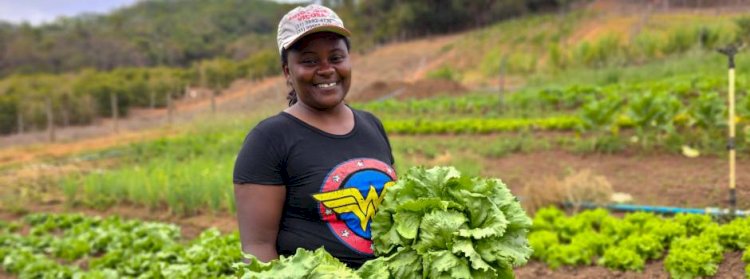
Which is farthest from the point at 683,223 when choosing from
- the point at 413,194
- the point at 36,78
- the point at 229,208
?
the point at 36,78

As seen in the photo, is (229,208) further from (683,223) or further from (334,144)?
(334,144)

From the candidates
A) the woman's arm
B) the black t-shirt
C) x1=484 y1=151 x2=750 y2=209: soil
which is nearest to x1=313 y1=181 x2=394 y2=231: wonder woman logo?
the black t-shirt

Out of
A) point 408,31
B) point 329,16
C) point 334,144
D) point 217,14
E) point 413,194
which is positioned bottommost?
point 413,194

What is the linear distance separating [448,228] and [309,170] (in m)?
0.52

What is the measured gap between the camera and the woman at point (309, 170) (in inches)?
75.7

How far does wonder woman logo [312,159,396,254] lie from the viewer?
1.96m

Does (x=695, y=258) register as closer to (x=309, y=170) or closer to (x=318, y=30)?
(x=309, y=170)

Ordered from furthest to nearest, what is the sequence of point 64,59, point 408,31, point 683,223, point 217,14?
point 217,14, point 408,31, point 64,59, point 683,223

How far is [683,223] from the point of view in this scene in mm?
4805

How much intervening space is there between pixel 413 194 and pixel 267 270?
1.92ft

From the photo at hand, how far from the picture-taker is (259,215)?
1937 millimetres

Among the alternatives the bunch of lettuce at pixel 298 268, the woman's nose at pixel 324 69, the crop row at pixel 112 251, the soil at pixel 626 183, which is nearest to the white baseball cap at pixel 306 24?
the woman's nose at pixel 324 69

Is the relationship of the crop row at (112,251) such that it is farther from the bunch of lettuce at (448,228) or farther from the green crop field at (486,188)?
the bunch of lettuce at (448,228)

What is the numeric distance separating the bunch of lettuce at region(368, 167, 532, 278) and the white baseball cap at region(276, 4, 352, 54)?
0.58 metres
